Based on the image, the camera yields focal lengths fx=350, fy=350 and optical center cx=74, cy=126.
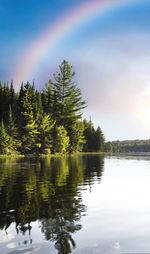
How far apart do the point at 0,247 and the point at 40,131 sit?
70715mm

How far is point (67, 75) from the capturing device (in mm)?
98375

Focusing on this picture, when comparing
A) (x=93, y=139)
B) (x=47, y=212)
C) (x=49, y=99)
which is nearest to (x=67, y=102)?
(x=49, y=99)

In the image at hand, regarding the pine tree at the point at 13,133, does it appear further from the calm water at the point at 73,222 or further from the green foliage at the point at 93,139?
the green foliage at the point at 93,139

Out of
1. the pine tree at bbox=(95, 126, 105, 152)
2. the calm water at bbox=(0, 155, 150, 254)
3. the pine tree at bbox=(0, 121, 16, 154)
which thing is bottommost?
the calm water at bbox=(0, 155, 150, 254)

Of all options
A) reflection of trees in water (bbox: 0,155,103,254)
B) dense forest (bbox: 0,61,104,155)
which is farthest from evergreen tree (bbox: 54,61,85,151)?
reflection of trees in water (bbox: 0,155,103,254)

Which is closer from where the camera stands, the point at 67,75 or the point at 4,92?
the point at 67,75

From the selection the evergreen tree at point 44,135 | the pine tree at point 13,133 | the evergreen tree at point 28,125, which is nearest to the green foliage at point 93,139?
the evergreen tree at point 44,135

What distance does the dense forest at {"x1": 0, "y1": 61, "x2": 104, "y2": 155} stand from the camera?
74.0 metres

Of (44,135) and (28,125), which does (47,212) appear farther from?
(44,135)

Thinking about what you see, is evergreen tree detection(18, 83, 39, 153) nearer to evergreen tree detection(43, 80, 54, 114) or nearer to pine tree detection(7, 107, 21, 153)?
pine tree detection(7, 107, 21, 153)

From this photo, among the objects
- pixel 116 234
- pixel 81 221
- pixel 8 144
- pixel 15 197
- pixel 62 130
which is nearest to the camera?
pixel 116 234

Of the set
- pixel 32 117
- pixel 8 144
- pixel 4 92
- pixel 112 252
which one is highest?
pixel 4 92

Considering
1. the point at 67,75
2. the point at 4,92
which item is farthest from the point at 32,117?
the point at 4,92

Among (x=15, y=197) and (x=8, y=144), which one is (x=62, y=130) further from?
(x=15, y=197)
